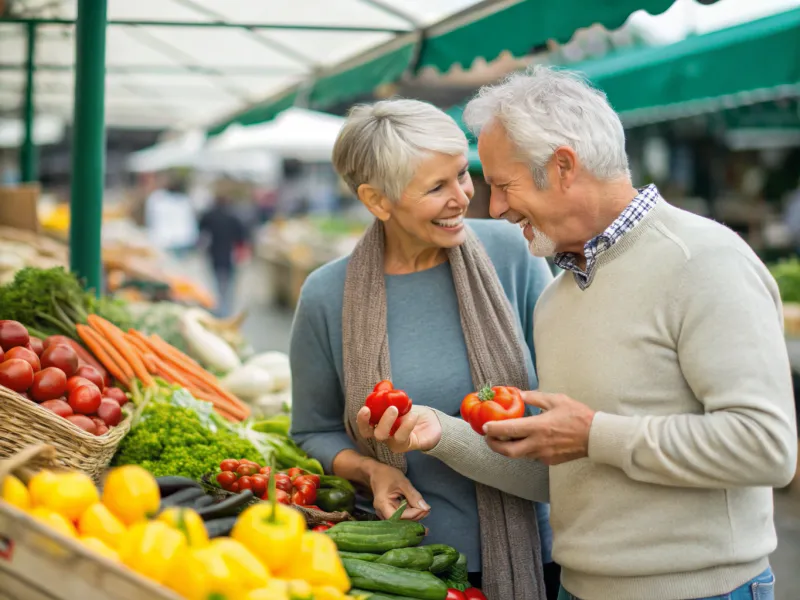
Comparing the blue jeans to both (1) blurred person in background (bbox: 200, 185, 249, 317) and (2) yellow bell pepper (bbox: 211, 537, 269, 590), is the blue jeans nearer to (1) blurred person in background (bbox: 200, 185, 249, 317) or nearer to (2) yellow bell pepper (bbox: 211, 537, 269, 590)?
(2) yellow bell pepper (bbox: 211, 537, 269, 590)

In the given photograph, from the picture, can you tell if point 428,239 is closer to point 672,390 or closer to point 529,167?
point 529,167

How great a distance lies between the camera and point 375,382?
277 centimetres

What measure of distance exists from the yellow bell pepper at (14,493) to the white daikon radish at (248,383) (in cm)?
317

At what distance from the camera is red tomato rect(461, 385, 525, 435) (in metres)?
2.27

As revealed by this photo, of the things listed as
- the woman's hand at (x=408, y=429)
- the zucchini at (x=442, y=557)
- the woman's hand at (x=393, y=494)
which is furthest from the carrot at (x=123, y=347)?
the zucchini at (x=442, y=557)

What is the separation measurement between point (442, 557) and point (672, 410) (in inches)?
33.6

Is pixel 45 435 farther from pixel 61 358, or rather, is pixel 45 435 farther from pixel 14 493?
pixel 14 493

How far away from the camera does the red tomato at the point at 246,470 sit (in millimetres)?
2989

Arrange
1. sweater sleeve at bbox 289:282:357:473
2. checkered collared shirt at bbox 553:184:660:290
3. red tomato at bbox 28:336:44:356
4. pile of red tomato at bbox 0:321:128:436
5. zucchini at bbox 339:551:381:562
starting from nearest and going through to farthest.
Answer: checkered collared shirt at bbox 553:184:660:290 < zucchini at bbox 339:551:381:562 < pile of red tomato at bbox 0:321:128:436 < sweater sleeve at bbox 289:282:357:473 < red tomato at bbox 28:336:44:356

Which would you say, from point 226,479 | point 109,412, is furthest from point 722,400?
point 109,412

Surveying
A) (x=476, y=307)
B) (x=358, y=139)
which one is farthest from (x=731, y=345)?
(x=358, y=139)

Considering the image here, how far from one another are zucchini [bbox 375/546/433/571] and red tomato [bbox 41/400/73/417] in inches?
46.0

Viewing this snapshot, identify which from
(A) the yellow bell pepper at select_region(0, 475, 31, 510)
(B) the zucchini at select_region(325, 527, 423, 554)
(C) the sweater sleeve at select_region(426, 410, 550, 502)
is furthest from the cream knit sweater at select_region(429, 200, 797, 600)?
(A) the yellow bell pepper at select_region(0, 475, 31, 510)

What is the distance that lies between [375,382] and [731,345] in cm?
118
